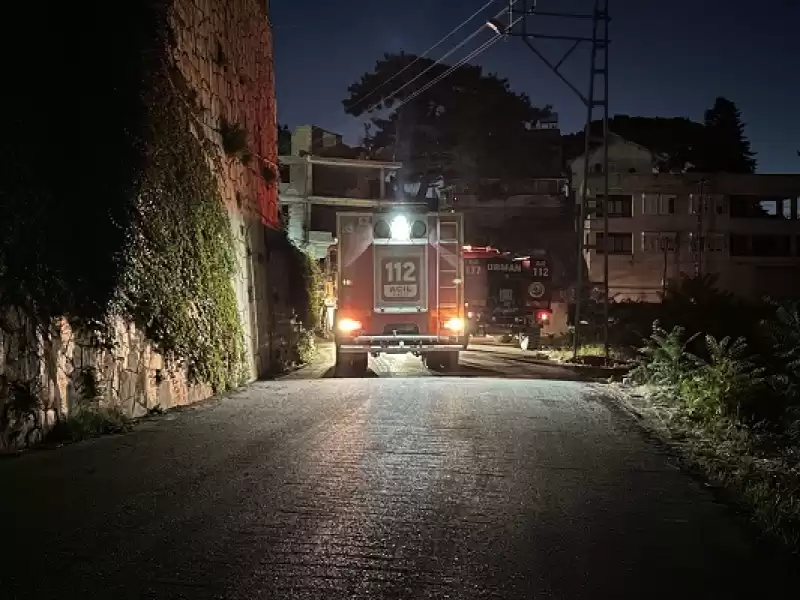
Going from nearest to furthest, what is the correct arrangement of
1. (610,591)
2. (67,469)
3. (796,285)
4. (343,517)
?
(610,591)
(343,517)
(67,469)
(796,285)

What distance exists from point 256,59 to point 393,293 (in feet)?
24.8

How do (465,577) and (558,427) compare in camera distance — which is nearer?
(465,577)

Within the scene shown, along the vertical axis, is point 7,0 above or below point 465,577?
above

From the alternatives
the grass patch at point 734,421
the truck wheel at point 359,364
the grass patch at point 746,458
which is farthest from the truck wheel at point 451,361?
the grass patch at point 746,458

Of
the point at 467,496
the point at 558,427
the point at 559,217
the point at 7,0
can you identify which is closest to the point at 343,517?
the point at 467,496

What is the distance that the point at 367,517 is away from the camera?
672cm

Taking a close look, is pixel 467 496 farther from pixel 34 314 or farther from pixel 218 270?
pixel 218 270

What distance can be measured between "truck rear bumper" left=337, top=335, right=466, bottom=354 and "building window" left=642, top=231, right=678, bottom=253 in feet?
110

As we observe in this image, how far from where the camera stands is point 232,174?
19.2 meters

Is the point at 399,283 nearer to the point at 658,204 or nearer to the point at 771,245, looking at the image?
the point at 658,204

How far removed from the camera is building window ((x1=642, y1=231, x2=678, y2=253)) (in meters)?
51.2

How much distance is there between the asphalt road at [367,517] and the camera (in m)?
5.35

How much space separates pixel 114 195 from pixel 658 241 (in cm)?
4333

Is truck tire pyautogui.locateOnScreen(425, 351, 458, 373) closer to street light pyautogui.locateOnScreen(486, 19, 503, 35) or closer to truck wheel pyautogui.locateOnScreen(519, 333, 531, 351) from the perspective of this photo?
street light pyautogui.locateOnScreen(486, 19, 503, 35)
